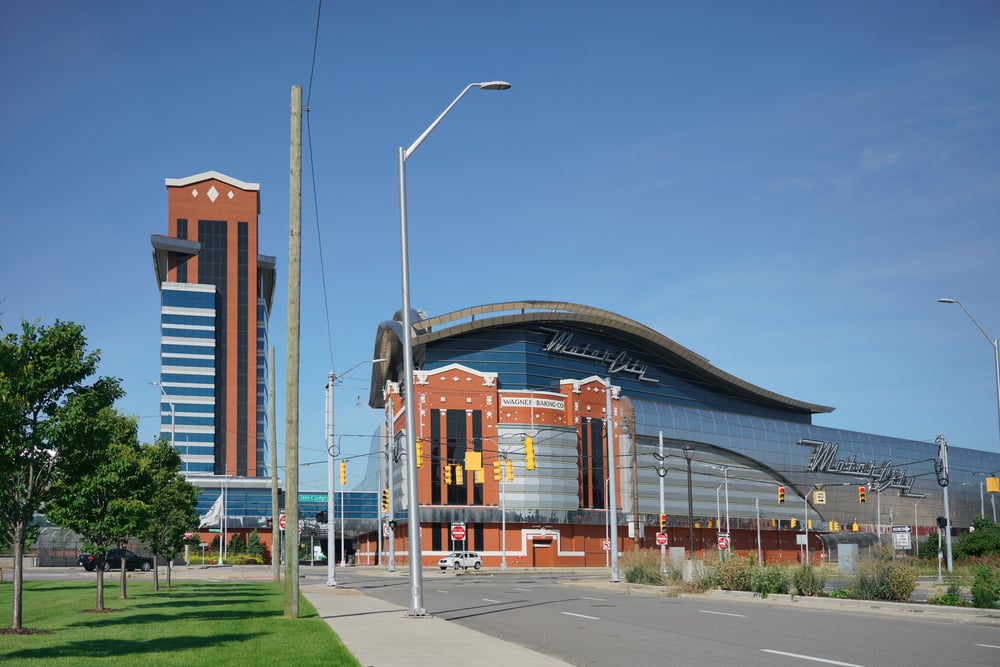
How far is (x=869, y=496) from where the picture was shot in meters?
127

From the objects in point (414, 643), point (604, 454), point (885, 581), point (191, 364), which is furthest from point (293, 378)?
point (191, 364)

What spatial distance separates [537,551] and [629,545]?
38.7 ft

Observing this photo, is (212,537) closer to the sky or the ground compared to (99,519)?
closer to the ground

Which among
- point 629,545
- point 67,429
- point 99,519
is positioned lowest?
point 629,545

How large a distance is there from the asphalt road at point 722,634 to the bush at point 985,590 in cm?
234

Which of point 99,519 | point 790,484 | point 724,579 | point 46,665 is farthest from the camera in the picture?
point 790,484

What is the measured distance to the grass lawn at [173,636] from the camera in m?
14.3

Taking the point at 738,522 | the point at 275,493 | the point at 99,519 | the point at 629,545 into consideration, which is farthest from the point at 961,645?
the point at 738,522

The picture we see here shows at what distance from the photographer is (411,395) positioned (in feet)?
73.5

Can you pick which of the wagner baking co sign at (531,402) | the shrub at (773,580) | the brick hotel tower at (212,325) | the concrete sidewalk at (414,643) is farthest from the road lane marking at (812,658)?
the brick hotel tower at (212,325)

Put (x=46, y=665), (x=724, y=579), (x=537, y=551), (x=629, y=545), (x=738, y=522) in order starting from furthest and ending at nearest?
(x=738, y=522) < (x=629, y=545) < (x=537, y=551) < (x=724, y=579) < (x=46, y=665)

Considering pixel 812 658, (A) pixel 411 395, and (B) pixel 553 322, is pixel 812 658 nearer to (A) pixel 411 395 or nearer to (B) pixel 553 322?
(A) pixel 411 395

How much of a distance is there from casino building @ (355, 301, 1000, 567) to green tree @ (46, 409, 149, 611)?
118 feet

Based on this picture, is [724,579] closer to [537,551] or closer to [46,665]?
[46,665]
